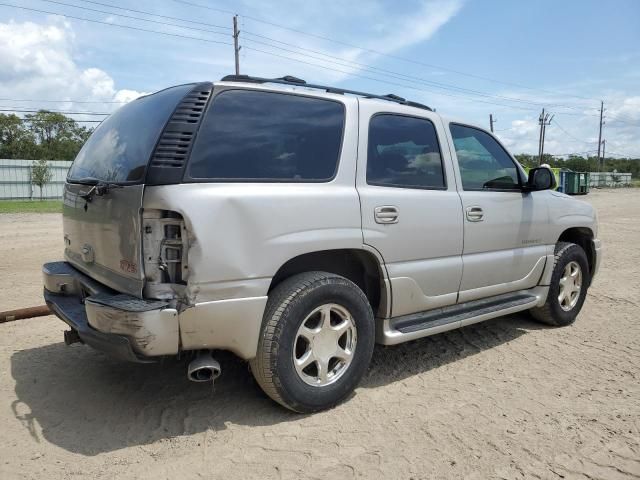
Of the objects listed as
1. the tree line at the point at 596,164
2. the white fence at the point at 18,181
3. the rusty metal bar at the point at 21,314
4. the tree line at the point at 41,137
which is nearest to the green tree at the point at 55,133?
the tree line at the point at 41,137

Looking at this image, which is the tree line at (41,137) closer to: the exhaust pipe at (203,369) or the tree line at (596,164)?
the tree line at (596,164)

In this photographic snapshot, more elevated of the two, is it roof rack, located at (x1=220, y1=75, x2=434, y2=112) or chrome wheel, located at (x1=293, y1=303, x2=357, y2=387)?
roof rack, located at (x1=220, y1=75, x2=434, y2=112)

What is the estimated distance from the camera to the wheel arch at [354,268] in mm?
3229

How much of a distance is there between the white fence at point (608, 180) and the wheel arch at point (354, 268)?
60.4 m

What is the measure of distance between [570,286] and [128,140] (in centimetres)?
427

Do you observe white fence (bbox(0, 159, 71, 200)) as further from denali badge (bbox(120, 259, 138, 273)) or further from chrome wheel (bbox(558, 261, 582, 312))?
denali badge (bbox(120, 259, 138, 273))

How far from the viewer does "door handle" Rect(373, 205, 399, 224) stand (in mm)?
3377

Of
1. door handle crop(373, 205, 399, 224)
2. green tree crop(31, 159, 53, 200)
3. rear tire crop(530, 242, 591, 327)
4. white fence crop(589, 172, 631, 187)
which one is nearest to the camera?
door handle crop(373, 205, 399, 224)

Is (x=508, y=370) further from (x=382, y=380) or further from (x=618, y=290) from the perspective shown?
(x=618, y=290)

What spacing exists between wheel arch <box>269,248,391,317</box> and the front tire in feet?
0.37

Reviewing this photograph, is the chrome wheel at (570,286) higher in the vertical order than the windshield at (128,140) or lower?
lower

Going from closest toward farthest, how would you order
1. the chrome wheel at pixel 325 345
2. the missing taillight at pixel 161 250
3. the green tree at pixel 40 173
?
the missing taillight at pixel 161 250
the chrome wheel at pixel 325 345
the green tree at pixel 40 173

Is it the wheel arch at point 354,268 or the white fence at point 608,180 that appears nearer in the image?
the wheel arch at point 354,268

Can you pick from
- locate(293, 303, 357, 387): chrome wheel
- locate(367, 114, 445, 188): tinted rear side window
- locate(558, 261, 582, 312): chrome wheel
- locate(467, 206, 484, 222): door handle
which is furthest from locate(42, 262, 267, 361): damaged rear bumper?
locate(558, 261, 582, 312): chrome wheel
